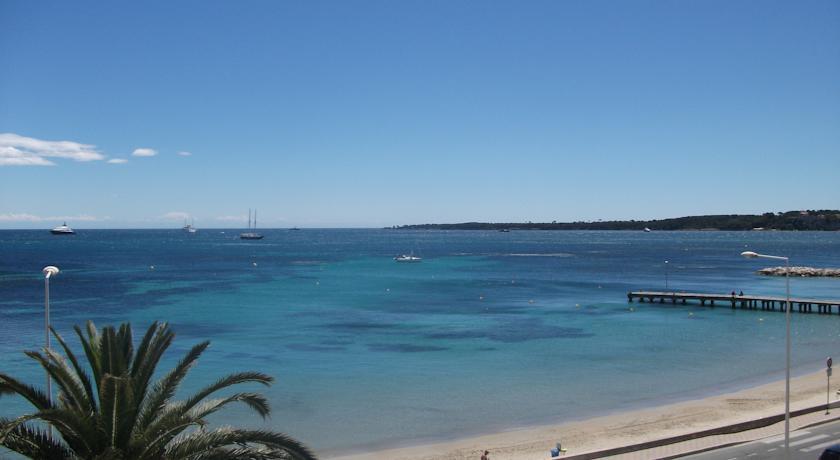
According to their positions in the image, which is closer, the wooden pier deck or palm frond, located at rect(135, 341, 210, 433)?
palm frond, located at rect(135, 341, 210, 433)

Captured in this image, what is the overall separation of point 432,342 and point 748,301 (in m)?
38.5

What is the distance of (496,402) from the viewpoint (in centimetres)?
3147

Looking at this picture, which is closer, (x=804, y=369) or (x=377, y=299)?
(x=804, y=369)

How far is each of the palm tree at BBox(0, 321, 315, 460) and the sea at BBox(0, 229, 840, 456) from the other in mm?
12964

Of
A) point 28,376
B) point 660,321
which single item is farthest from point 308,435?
point 660,321

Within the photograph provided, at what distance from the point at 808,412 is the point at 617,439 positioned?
22.8ft

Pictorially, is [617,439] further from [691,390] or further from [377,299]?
[377,299]

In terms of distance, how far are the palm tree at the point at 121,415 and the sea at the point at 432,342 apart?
12964 mm

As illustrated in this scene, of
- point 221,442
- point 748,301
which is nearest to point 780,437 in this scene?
point 221,442

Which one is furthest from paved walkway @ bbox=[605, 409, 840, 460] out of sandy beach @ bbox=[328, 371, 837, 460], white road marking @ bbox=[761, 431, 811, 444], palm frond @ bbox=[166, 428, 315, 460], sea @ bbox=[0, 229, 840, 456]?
palm frond @ bbox=[166, 428, 315, 460]

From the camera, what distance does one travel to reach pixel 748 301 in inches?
2721

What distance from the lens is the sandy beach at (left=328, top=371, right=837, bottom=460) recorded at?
77.9 ft

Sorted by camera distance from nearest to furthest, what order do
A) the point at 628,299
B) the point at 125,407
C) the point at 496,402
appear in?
the point at 125,407, the point at 496,402, the point at 628,299

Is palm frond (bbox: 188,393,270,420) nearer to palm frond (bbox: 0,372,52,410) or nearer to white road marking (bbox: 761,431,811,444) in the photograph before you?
palm frond (bbox: 0,372,52,410)
